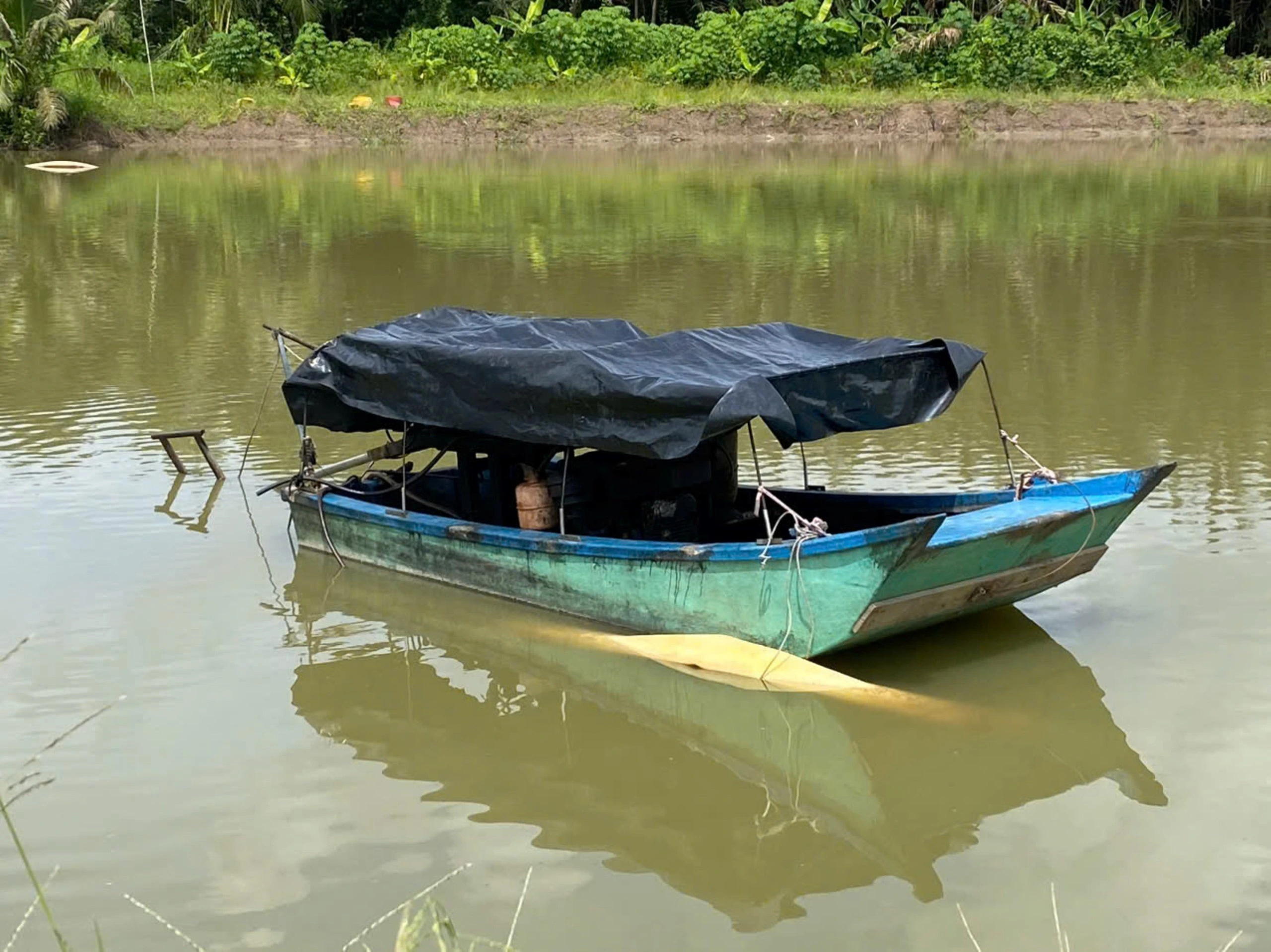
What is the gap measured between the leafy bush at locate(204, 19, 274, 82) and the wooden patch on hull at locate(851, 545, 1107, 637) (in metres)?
37.0

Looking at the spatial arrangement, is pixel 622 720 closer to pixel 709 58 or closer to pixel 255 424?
pixel 255 424

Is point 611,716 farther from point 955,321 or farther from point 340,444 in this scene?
point 955,321

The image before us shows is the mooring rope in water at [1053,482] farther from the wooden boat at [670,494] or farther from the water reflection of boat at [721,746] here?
the water reflection of boat at [721,746]

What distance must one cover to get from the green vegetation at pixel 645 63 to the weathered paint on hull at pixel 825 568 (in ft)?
107

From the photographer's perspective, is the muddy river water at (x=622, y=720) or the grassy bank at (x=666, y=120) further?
the grassy bank at (x=666, y=120)

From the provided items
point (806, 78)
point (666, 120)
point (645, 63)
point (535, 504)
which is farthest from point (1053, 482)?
point (645, 63)

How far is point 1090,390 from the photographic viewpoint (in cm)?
1407

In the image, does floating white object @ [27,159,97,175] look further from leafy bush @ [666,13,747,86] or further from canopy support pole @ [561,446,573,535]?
canopy support pole @ [561,446,573,535]

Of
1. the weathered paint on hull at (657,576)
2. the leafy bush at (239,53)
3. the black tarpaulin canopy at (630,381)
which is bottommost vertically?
the weathered paint on hull at (657,576)

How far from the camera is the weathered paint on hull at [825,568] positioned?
7449mm

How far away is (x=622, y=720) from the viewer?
25.2 ft

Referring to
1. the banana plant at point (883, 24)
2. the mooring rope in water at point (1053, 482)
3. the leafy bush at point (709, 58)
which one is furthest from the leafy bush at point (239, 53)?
the mooring rope in water at point (1053, 482)

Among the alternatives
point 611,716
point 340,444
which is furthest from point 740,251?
point 611,716

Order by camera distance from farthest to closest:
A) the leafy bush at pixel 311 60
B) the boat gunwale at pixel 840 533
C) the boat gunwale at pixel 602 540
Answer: the leafy bush at pixel 311 60 → the boat gunwale at pixel 840 533 → the boat gunwale at pixel 602 540
